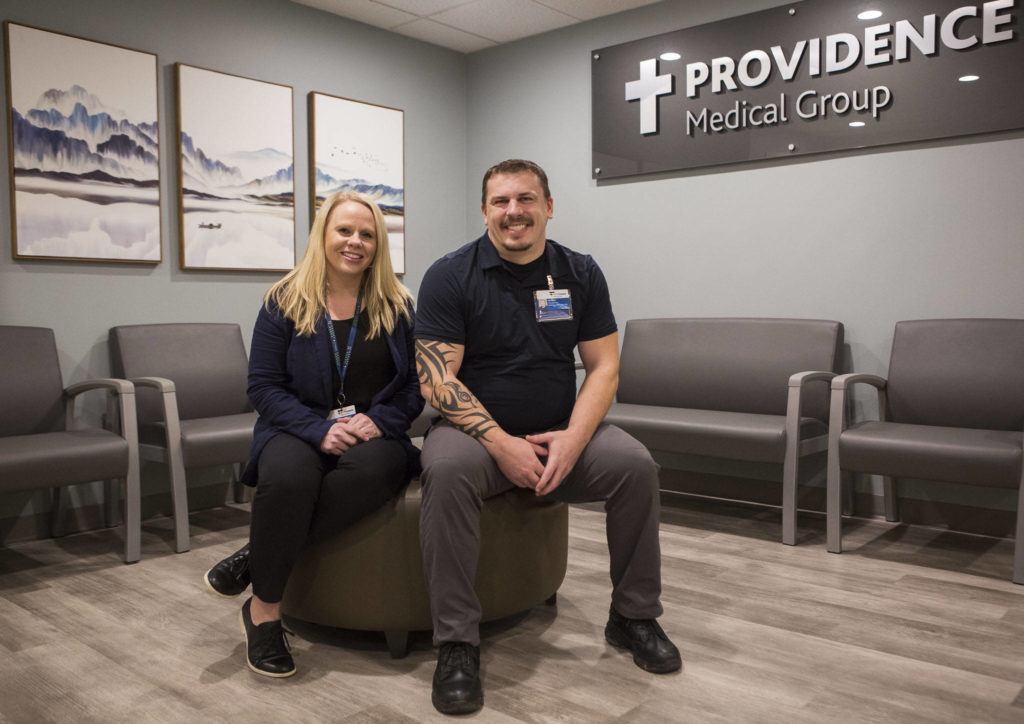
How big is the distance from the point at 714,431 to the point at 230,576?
187 centimetres

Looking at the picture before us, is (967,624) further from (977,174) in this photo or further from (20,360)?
(20,360)

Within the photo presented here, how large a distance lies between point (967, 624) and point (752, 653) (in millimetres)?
690

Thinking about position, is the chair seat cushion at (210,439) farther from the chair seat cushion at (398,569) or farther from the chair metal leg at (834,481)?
the chair metal leg at (834,481)

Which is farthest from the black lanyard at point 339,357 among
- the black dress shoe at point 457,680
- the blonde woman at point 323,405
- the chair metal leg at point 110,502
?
the chair metal leg at point 110,502

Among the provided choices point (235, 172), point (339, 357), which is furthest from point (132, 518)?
point (235, 172)

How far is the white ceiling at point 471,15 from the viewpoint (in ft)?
14.1

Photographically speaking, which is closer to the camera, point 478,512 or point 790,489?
point 478,512

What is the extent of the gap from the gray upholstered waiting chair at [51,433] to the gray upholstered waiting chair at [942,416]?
252cm

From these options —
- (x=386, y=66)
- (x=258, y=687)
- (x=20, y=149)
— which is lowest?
(x=258, y=687)

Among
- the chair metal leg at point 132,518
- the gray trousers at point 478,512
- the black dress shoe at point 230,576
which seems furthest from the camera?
the chair metal leg at point 132,518

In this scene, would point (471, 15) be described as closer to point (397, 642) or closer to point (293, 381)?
point (293, 381)

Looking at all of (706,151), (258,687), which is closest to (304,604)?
(258,687)

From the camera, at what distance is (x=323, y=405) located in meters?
2.36

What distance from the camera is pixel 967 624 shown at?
7.93 ft
